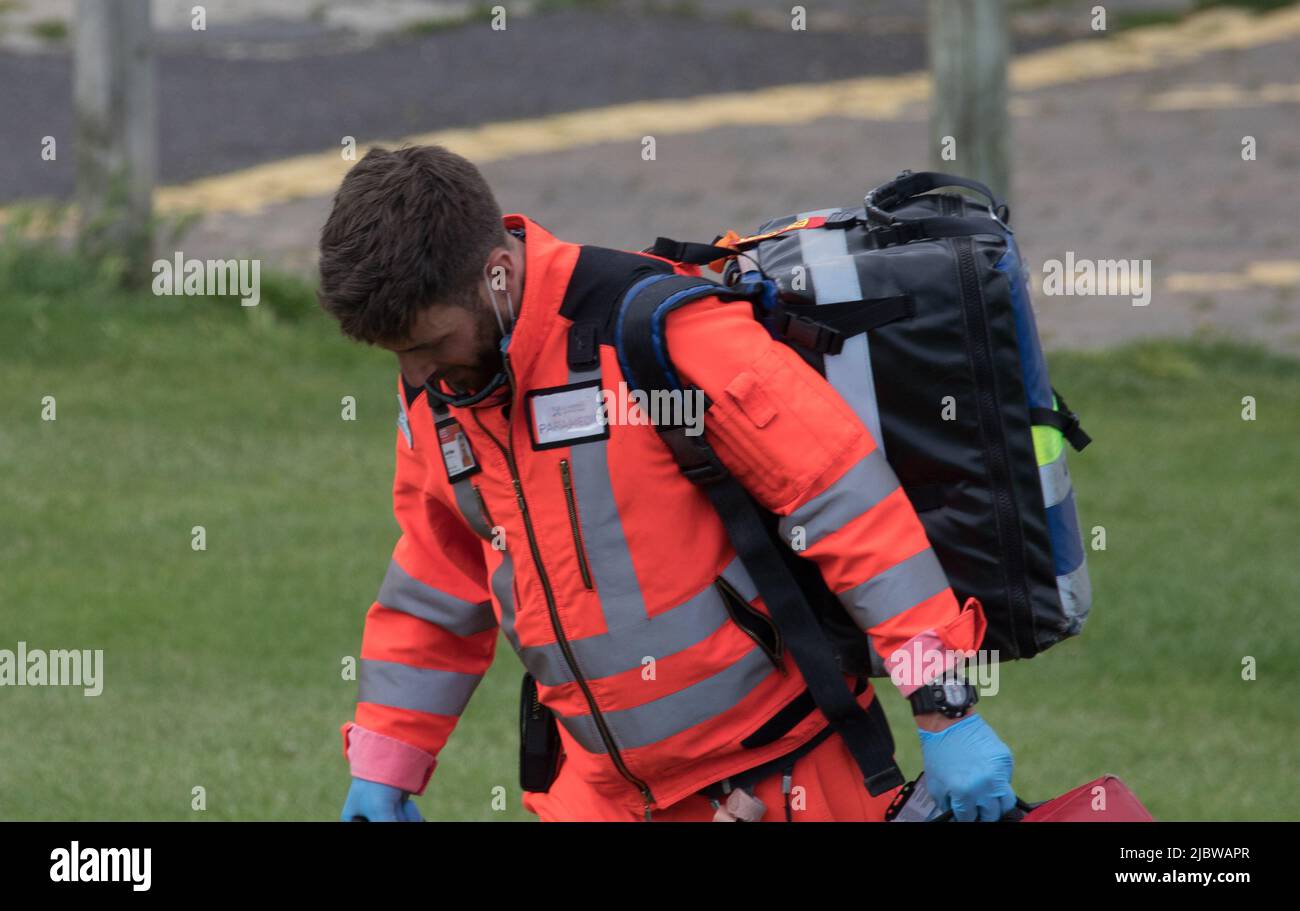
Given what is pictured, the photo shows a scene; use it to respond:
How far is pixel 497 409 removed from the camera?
2838 millimetres

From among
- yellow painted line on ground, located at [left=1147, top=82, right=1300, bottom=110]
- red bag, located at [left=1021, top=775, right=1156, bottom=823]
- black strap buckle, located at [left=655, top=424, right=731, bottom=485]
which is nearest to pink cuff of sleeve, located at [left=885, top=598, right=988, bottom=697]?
red bag, located at [left=1021, top=775, right=1156, bottom=823]

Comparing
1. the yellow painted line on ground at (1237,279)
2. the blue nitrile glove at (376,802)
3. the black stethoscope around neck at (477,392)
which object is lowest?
the blue nitrile glove at (376,802)

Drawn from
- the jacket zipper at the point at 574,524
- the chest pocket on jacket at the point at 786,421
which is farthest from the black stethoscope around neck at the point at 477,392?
the chest pocket on jacket at the point at 786,421

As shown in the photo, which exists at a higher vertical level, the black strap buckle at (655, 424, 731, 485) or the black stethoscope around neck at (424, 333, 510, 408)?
the black stethoscope around neck at (424, 333, 510, 408)

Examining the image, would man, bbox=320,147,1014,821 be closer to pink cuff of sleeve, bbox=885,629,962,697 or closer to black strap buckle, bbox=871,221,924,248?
pink cuff of sleeve, bbox=885,629,962,697

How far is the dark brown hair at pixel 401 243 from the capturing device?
8.73 ft

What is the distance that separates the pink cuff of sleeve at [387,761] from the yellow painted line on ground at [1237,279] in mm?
9374

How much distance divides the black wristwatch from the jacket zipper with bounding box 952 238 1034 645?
7.5 inches

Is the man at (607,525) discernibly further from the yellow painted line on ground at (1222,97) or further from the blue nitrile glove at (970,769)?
the yellow painted line on ground at (1222,97)

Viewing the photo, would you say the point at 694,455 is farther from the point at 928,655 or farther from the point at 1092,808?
the point at 1092,808

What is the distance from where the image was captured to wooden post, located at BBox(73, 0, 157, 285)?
10852mm

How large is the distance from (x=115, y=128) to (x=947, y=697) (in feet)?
30.0

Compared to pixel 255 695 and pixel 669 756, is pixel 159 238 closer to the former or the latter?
pixel 255 695

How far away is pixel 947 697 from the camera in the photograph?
265 centimetres
